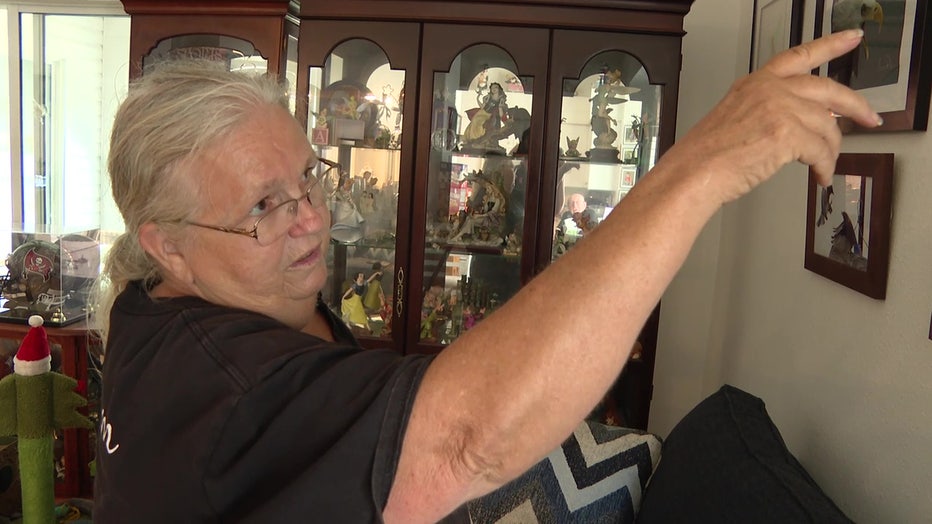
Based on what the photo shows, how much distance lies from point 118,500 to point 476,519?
0.82 metres

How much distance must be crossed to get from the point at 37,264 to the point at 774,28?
2.46m

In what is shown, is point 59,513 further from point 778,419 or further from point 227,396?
point 778,419

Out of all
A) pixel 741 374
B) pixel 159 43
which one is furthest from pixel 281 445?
pixel 159 43

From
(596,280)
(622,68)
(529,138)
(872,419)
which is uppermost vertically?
(622,68)

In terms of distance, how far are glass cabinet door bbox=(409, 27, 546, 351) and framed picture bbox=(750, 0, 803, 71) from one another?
2.15 feet

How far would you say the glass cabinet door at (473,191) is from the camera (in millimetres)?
2068

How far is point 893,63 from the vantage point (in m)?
1.01

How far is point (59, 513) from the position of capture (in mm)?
1965

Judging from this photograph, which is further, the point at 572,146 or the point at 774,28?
the point at 572,146

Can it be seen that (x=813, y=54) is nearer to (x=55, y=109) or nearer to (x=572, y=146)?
(x=572, y=146)

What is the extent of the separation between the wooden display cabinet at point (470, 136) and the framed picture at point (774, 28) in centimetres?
23

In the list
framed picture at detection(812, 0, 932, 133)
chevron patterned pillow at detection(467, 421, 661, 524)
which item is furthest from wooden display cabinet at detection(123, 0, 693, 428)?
framed picture at detection(812, 0, 932, 133)

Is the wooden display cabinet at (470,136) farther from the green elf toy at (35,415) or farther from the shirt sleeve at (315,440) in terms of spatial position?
the shirt sleeve at (315,440)

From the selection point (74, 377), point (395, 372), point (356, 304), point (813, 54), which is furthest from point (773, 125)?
point (74, 377)
